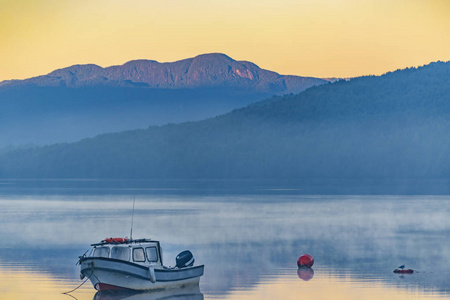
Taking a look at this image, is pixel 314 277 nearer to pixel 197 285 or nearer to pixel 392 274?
pixel 392 274

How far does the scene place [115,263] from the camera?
3638 centimetres

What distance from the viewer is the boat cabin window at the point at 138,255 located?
37.5m

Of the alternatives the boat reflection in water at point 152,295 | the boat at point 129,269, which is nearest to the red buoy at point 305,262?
the boat at point 129,269

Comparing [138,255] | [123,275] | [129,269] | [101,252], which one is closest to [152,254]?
[138,255]

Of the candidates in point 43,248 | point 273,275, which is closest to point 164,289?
point 273,275

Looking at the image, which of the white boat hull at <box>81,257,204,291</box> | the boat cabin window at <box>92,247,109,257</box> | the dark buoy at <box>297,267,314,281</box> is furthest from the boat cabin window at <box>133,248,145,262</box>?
the dark buoy at <box>297,267,314,281</box>

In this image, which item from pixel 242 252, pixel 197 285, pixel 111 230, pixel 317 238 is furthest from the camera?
pixel 111 230

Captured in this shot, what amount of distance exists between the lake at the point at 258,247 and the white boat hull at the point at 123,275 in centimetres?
54

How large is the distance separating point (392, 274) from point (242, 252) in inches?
500

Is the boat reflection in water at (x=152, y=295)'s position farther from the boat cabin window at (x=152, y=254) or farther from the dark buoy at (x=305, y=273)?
the dark buoy at (x=305, y=273)

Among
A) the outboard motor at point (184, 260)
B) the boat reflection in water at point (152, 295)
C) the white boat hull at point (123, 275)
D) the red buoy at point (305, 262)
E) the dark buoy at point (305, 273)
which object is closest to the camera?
the white boat hull at point (123, 275)

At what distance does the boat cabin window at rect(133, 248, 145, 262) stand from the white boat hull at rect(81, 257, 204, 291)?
28.7 inches

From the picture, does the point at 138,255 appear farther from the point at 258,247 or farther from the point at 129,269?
the point at 258,247

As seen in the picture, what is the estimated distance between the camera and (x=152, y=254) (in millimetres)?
38094
